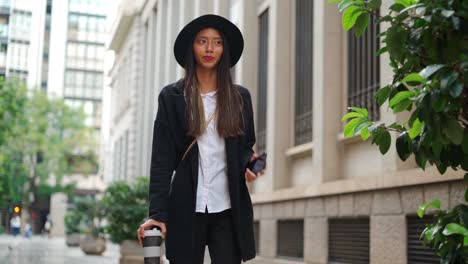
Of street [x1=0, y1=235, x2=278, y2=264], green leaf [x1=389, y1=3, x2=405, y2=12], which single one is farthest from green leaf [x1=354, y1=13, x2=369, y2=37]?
street [x1=0, y1=235, x2=278, y2=264]

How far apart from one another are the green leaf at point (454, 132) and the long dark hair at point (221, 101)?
3.57 ft

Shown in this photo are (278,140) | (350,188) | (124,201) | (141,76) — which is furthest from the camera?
(141,76)

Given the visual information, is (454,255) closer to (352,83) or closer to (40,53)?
(352,83)

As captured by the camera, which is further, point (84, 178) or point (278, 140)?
point (84, 178)

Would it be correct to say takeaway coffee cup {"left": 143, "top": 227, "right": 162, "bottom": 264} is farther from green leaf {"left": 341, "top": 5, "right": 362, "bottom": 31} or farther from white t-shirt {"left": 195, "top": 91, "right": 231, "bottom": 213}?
green leaf {"left": 341, "top": 5, "right": 362, "bottom": 31}

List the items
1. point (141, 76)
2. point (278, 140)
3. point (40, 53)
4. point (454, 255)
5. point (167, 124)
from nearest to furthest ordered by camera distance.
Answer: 1. point (454, 255)
2. point (167, 124)
3. point (278, 140)
4. point (141, 76)
5. point (40, 53)

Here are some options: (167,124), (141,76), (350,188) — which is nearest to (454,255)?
(167,124)

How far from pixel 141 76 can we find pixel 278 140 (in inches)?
867

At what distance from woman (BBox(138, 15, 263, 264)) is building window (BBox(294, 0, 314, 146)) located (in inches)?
405

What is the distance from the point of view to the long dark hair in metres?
3.78

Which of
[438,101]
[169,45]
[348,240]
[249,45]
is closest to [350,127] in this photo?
[438,101]

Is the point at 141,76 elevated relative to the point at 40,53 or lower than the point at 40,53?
lower

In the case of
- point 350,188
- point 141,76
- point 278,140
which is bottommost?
point 350,188

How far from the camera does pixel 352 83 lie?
12477 millimetres
